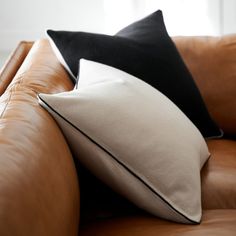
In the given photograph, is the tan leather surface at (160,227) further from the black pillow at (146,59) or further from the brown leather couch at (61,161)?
the black pillow at (146,59)

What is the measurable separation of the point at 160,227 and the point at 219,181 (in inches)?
10.5

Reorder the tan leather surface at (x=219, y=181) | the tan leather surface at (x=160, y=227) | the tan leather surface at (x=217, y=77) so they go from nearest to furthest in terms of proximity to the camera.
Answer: the tan leather surface at (x=160, y=227)
the tan leather surface at (x=219, y=181)
the tan leather surface at (x=217, y=77)

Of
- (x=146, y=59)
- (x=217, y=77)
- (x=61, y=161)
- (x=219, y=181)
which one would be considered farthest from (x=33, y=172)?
(x=217, y=77)

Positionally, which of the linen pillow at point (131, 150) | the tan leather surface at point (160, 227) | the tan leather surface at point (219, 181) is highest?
the linen pillow at point (131, 150)

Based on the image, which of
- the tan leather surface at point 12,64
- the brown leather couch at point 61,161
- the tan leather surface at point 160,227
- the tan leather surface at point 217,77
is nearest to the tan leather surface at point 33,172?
the brown leather couch at point 61,161

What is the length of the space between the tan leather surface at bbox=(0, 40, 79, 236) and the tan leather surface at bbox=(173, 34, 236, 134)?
26.0 inches

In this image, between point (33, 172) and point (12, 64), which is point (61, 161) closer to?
point (33, 172)

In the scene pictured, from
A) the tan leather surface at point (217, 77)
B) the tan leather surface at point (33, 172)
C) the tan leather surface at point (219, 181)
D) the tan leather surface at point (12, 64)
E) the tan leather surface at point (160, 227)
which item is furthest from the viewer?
the tan leather surface at point (217, 77)

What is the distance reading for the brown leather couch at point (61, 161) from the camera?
65 centimetres

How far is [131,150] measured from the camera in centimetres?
95

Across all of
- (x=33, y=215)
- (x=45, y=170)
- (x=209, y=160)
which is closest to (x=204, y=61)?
(x=209, y=160)

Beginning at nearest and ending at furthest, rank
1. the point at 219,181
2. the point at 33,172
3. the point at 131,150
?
the point at 33,172 → the point at 131,150 → the point at 219,181

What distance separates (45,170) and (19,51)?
96 cm

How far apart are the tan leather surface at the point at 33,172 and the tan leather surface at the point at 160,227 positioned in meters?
0.12
